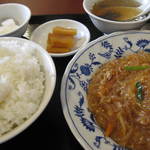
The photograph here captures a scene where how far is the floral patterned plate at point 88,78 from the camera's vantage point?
4.49ft

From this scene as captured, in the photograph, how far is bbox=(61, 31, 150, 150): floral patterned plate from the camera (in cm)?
137

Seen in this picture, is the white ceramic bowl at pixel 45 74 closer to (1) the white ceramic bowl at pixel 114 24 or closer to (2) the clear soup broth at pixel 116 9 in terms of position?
(1) the white ceramic bowl at pixel 114 24

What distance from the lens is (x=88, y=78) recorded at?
67.2 inches

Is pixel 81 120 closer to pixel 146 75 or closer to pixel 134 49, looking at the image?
pixel 146 75

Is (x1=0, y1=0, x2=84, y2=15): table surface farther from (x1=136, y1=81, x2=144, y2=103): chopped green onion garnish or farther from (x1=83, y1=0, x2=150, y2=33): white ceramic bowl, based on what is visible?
(x1=136, y1=81, x2=144, y2=103): chopped green onion garnish

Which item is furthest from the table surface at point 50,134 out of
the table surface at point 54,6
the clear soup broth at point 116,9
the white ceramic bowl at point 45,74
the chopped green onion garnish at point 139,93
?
the table surface at point 54,6

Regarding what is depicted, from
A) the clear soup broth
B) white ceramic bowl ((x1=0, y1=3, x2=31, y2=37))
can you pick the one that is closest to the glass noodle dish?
the clear soup broth

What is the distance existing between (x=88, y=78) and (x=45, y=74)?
334 mm

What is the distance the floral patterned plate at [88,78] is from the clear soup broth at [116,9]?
0.33 metres

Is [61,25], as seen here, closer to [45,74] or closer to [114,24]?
[114,24]

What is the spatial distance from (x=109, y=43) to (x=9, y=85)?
882 mm

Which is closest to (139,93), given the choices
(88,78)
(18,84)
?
(88,78)

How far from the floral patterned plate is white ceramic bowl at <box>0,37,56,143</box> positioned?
129 millimetres

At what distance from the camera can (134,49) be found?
1872 mm
